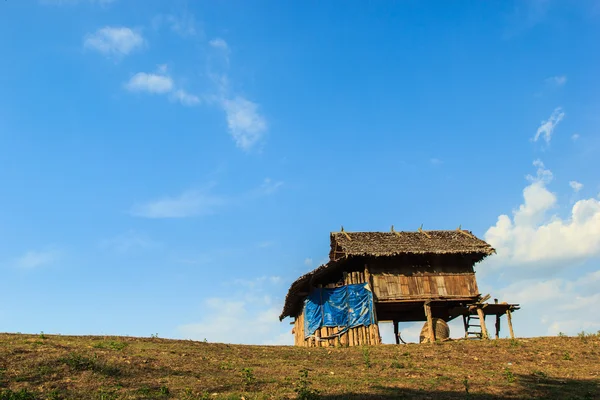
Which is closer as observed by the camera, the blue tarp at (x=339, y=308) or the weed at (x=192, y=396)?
the weed at (x=192, y=396)

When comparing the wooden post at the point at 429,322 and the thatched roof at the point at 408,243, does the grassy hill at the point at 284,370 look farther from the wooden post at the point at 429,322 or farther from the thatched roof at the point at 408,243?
the thatched roof at the point at 408,243

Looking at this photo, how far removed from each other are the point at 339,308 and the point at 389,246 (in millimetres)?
4571

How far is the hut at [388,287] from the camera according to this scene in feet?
91.5

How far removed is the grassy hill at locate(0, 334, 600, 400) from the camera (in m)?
13.8

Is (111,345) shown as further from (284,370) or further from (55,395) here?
(284,370)

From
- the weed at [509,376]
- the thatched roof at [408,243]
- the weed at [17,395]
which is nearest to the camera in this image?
the weed at [17,395]

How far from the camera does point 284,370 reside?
17375 millimetres

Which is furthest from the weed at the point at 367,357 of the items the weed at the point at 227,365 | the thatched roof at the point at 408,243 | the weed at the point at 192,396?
the weed at the point at 192,396

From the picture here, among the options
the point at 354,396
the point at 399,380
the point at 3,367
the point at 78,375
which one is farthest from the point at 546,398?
the point at 3,367

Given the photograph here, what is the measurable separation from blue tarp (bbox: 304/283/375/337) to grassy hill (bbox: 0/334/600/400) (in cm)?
438

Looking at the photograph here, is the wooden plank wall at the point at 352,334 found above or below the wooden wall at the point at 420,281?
below

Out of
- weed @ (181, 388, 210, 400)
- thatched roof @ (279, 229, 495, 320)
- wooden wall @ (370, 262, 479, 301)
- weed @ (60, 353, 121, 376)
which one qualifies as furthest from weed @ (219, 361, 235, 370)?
wooden wall @ (370, 262, 479, 301)

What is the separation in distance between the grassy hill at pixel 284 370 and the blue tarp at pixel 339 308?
172 inches

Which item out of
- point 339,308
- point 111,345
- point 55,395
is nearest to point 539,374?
point 339,308
